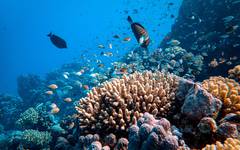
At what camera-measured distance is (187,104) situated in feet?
12.9

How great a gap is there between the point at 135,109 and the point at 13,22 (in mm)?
174381

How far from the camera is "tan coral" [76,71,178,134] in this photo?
14.5ft

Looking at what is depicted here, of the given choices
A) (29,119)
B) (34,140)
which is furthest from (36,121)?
(34,140)

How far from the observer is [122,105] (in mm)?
4512

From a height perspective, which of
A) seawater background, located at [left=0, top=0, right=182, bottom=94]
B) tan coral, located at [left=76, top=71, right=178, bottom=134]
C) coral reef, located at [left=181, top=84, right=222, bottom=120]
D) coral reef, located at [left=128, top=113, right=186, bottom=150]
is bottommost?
coral reef, located at [left=128, top=113, right=186, bottom=150]

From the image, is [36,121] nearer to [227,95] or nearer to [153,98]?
[153,98]

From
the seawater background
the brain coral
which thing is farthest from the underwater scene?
the seawater background

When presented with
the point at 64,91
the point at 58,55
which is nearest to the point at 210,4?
the point at 64,91

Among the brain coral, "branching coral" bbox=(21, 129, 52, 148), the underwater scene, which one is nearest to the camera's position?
the underwater scene

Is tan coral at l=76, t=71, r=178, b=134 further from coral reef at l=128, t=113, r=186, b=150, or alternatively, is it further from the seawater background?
the seawater background

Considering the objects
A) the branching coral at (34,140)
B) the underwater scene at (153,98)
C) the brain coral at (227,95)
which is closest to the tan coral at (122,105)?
the underwater scene at (153,98)

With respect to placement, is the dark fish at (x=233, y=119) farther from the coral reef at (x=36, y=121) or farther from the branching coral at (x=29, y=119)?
the branching coral at (x=29, y=119)

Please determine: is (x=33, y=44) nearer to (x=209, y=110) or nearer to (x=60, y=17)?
(x=60, y=17)

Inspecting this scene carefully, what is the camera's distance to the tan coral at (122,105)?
4.41 m
